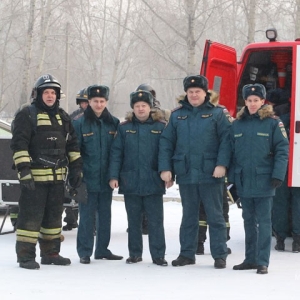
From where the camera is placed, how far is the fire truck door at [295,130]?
760 cm

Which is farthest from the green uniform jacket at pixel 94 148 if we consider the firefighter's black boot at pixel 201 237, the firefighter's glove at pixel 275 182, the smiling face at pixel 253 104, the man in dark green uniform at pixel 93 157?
the firefighter's glove at pixel 275 182

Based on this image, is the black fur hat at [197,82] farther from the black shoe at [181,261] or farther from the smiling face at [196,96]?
the black shoe at [181,261]

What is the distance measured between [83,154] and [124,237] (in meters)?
2.06

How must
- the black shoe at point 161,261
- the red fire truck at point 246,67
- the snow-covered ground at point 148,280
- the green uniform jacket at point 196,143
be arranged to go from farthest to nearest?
1. the red fire truck at point 246,67
2. the black shoe at point 161,261
3. the green uniform jacket at point 196,143
4. the snow-covered ground at point 148,280

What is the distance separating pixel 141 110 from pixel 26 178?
123 cm

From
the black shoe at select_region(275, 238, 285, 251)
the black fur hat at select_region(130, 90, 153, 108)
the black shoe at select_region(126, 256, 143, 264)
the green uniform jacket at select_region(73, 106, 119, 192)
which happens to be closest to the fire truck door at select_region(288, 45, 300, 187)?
the black shoe at select_region(275, 238, 285, 251)

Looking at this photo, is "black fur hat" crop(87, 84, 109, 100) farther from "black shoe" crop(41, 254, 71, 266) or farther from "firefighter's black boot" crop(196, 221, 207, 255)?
"firefighter's black boot" crop(196, 221, 207, 255)

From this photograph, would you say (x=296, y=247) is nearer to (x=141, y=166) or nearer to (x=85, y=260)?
(x=141, y=166)

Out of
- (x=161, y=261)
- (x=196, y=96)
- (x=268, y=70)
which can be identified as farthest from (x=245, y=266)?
(x=268, y=70)

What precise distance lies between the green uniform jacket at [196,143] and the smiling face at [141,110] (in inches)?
10.4

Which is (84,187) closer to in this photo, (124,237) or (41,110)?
(41,110)

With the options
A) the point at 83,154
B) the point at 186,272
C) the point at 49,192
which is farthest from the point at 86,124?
the point at 186,272

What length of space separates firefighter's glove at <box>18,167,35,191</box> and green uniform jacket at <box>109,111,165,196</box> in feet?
2.52

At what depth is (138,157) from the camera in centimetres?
692
